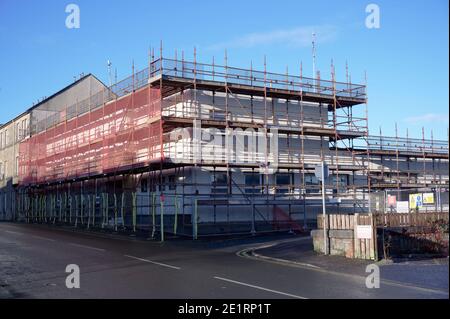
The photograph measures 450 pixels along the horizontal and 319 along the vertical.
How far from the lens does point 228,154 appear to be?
A: 3097cm

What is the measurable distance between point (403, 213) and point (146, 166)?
51.2ft

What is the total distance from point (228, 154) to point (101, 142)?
32.9 ft

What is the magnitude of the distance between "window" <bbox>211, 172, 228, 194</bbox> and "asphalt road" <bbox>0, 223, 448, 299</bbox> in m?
10.7

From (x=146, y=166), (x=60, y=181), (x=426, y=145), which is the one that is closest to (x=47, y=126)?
(x=60, y=181)

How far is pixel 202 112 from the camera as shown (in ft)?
102

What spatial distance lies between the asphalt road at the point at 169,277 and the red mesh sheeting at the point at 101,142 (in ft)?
36.9

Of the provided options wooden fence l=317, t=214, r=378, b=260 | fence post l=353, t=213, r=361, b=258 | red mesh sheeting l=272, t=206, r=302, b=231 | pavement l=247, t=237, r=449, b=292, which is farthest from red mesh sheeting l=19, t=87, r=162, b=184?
fence post l=353, t=213, r=361, b=258

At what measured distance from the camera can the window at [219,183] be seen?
30.9 m

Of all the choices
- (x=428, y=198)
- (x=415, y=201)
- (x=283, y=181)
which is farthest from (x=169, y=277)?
(x=283, y=181)

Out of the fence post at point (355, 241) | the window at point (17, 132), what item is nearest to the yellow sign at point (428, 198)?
the fence post at point (355, 241)

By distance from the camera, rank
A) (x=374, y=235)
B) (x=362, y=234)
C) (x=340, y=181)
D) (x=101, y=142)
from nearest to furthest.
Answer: (x=374, y=235), (x=362, y=234), (x=340, y=181), (x=101, y=142)

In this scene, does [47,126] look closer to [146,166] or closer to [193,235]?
[146,166]

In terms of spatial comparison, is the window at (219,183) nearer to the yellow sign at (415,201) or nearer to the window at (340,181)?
the window at (340,181)

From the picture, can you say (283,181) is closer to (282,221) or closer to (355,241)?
(282,221)
